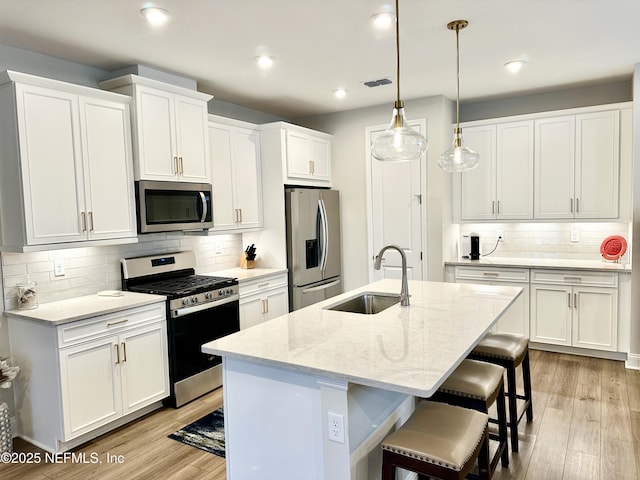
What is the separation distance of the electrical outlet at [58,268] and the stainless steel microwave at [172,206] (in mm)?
571

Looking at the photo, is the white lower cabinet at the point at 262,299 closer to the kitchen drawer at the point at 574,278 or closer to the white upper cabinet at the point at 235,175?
the white upper cabinet at the point at 235,175

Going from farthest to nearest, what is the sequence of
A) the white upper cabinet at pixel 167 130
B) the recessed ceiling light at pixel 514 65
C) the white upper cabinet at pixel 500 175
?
1. the white upper cabinet at pixel 500 175
2. the recessed ceiling light at pixel 514 65
3. the white upper cabinet at pixel 167 130

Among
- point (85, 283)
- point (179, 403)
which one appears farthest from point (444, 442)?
point (85, 283)

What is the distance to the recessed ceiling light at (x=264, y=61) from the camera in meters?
3.34

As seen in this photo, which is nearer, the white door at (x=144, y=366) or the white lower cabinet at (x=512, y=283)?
the white door at (x=144, y=366)

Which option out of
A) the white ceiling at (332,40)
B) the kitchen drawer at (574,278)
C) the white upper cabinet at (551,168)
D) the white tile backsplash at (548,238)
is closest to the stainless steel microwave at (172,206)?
the white ceiling at (332,40)

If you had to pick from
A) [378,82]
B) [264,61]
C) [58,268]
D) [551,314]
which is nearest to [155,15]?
[264,61]

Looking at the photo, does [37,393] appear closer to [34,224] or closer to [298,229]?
[34,224]

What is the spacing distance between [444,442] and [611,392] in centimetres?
252

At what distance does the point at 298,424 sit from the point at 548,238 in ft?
12.9

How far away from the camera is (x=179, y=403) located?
341 centimetres

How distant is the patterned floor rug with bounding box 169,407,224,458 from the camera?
9.30ft

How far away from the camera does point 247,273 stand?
172 inches

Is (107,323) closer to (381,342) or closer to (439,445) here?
(381,342)
